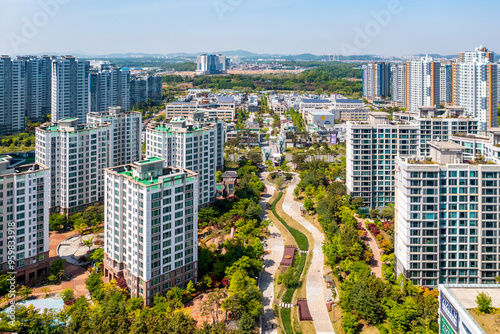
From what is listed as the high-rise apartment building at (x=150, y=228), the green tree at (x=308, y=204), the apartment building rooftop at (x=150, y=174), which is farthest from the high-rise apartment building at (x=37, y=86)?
the apartment building rooftop at (x=150, y=174)

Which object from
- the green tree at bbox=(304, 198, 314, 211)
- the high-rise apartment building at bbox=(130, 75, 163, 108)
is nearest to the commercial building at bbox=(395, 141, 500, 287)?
the green tree at bbox=(304, 198, 314, 211)

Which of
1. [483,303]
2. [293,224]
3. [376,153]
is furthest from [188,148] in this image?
[483,303]

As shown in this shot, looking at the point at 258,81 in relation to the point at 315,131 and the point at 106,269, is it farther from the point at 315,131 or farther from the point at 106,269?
the point at 106,269

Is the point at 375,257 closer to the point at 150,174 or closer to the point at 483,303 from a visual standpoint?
the point at 483,303

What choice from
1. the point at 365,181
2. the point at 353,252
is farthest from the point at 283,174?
the point at 353,252

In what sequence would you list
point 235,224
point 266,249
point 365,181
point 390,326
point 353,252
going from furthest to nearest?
point 365,181, point 235,224, point 266,249, point 353,252, point 390,326

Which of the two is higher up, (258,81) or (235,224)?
(258,81)

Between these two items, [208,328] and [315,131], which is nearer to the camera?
[208,328]

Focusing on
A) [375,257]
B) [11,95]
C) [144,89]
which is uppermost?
[144,89]
